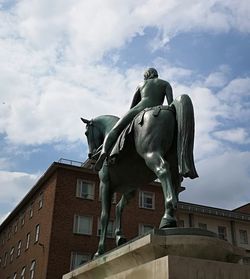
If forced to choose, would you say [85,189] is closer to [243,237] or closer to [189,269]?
[243,237]

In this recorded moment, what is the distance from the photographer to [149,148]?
5855 mm

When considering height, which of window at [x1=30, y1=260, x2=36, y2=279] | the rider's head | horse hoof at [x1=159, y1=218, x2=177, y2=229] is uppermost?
window at [x1=30, y1=260, x2=36, y2=279]

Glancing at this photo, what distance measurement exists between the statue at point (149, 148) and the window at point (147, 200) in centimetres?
3255

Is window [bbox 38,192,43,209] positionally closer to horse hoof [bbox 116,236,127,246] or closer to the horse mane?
the horse mane

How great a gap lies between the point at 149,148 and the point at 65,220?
3074cm

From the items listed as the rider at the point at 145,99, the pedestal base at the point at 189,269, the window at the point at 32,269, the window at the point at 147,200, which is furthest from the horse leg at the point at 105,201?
the window at the point at 147,200

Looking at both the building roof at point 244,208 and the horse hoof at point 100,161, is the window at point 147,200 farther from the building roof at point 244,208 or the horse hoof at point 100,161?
the horse hoof at point 100,161

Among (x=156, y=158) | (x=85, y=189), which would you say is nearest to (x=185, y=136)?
(x=156, y=158)

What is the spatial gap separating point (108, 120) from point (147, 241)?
345cm

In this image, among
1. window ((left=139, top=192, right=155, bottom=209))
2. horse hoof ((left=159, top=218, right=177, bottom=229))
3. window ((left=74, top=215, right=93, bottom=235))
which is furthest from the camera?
window ((left=139, top=192, right=155, bottom=209))

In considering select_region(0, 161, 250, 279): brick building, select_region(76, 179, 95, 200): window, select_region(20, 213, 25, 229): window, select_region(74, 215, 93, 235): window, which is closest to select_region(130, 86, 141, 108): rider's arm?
select_region(0, 161, 250, 279): brick building

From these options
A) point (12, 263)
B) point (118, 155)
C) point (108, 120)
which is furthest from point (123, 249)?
point (12, 263)

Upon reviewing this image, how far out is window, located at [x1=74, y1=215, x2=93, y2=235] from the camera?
35812mm

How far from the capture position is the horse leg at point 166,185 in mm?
5266
